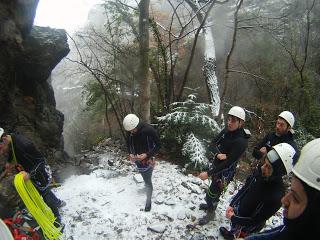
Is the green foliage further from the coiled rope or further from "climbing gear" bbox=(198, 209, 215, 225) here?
the coiled rope

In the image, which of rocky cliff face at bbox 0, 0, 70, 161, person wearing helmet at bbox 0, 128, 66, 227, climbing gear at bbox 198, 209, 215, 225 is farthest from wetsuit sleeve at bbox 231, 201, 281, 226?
rocky cliff face at bbox 0, 0, 70, 161

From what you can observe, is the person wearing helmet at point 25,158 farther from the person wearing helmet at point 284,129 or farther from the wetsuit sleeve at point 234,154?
the person wearing helmet at point 284,129

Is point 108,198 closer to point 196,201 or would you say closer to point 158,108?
point 196,201

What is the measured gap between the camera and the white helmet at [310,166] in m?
1.62

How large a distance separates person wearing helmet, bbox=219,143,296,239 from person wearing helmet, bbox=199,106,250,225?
2.49 ft

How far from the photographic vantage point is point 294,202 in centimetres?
169

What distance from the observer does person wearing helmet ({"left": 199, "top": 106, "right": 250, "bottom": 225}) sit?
182 inches

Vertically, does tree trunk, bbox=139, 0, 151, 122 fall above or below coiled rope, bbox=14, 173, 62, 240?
above

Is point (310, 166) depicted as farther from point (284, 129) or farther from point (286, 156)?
point (284, 129)

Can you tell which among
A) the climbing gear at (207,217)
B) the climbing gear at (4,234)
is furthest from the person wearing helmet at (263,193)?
the climbing gear at (4,234)

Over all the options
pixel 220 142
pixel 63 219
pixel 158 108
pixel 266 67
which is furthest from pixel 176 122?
pixel 266 67

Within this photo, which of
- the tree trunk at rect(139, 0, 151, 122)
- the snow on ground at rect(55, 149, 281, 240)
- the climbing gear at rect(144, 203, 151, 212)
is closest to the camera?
the snow on ground at rect(55, 149, 281, 240)

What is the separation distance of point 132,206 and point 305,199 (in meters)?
4.75

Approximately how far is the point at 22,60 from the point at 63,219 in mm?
4159
